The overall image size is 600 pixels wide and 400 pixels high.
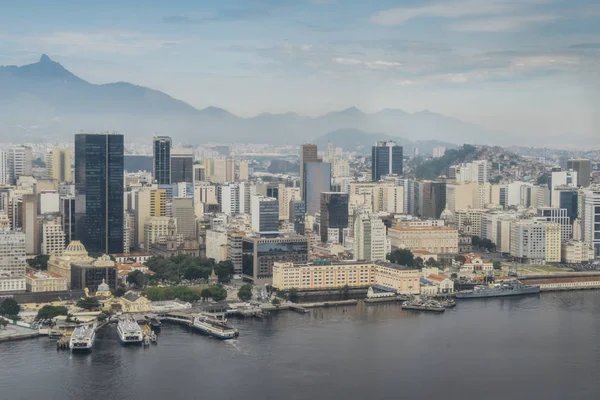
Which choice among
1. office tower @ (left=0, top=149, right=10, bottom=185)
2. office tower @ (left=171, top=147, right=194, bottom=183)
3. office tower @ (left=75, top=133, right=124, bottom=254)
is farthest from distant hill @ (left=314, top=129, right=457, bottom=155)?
office tower @ (left=75, top=133, right=124, bottom=254)

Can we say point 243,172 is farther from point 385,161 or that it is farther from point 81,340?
point 81,340

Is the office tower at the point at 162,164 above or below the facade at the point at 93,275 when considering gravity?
above

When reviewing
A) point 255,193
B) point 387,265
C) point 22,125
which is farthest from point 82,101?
point 387,265

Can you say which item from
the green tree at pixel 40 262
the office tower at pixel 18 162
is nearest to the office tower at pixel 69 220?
the green tree at pixel 40 262

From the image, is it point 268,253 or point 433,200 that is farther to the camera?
point 433,200

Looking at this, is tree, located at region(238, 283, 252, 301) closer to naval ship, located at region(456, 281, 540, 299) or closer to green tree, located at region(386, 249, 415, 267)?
naval ship, located at region(456, 281, 540, 299)

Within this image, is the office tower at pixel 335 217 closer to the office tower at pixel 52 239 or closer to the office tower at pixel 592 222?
the office tower at pixel 592 222

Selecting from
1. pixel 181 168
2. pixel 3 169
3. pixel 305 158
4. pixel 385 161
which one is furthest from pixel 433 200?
pixel 3 169
